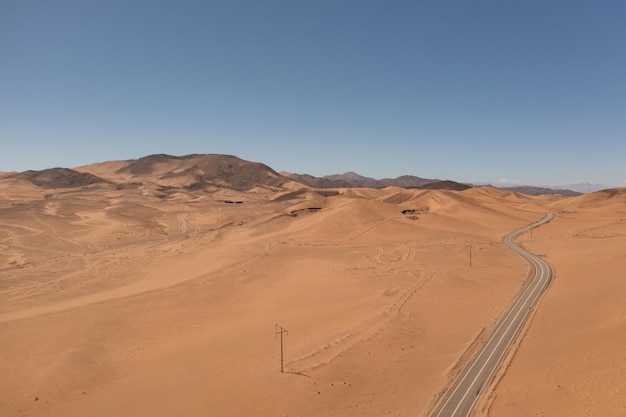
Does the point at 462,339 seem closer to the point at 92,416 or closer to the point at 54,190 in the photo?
the point at 92,416

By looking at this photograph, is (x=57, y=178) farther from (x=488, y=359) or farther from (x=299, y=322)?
(x=488, y=359)

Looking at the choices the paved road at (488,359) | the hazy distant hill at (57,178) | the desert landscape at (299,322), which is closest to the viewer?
the paved road at (488,359)

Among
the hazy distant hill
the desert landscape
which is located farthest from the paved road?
the hazy distant hill

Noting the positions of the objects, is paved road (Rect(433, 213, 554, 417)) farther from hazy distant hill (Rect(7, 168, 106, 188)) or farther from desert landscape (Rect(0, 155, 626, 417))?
hazy distant hill (Rect(7, 168, 106, 188))

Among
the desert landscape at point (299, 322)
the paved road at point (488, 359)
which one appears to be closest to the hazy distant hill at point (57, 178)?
the desert landscape at point (299, 322)

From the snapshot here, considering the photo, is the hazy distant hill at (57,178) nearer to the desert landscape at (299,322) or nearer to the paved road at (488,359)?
the desert landscape at (299,322)

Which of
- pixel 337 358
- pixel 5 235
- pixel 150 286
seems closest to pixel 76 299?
pixel 150 286

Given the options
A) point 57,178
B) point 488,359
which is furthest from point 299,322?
point 57,178
